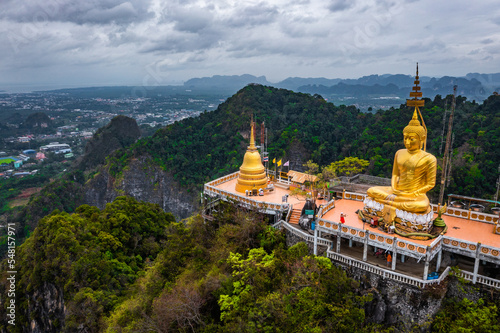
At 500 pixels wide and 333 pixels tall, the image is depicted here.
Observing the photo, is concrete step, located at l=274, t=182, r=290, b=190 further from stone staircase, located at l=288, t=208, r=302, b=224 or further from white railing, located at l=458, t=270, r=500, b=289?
white railing, located at l=458, t=270, r=500, b=289

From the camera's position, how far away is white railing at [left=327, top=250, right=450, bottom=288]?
46.9 feet

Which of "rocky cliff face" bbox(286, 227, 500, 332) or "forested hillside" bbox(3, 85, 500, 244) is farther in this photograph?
"forested hillside" bbox(3, 85, 500, 244)

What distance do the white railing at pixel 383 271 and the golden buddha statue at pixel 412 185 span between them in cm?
247

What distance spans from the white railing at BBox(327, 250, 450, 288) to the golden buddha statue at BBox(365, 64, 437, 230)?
247cm

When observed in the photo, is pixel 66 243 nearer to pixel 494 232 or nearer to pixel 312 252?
pixel 312 252

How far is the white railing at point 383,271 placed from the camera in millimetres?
14289

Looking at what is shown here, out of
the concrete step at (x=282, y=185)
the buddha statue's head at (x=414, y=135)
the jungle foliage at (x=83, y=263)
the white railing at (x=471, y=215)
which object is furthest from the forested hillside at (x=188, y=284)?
the buddha statue's head at (x=414, y=135)

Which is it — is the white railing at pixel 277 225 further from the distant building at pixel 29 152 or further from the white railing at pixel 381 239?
the distant building at pixel 29 152

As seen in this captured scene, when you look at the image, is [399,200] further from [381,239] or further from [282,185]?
[282,185]

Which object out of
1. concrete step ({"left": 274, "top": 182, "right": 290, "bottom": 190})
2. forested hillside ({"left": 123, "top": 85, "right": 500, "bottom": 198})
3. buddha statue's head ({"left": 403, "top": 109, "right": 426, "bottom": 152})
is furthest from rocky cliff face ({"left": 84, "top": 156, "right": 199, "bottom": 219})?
buddha statue's head ({"left": 403, "top": 109, "right": 426, "bottom": 152})

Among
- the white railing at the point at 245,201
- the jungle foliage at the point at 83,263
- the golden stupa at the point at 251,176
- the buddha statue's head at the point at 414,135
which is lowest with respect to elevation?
the jungle foliage at the point at 83,263

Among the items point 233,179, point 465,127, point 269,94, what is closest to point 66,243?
point 233,179

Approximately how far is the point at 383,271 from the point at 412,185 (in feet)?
14.6

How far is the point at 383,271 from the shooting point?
1501 centimetres
